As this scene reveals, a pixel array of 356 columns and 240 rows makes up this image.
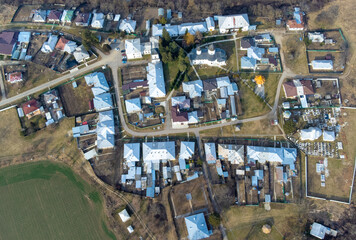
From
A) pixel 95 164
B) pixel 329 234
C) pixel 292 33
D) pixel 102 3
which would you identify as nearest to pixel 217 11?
pixel 292 33

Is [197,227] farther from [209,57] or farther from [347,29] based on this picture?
[347,29]

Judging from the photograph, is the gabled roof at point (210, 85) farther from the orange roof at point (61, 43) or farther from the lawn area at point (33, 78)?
the orange roof at point (61, 43)

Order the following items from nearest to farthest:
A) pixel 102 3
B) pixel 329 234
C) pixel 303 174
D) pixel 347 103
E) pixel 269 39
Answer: pixel 329 234 → pixel 303 174 → pixel 347 103 → pixel 269 39 → pixel 102 3

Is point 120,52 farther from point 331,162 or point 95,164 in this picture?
point 331,162

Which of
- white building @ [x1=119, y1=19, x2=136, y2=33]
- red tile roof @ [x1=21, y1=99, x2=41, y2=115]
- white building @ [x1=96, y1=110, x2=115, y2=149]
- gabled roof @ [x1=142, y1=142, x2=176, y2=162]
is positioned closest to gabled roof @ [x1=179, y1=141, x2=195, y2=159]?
gabled roof @ [x1=142, y1=142, x2=176, y2=162]

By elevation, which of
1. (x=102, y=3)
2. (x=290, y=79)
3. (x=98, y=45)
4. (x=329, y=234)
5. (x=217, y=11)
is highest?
(x=102, y=3)

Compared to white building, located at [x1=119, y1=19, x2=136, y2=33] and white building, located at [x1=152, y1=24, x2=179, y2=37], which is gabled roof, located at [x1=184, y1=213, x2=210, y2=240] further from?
white building, located at [x1=119, y1=19, x2=136, y2=33]

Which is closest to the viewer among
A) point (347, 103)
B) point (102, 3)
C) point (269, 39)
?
point (347, 103)
